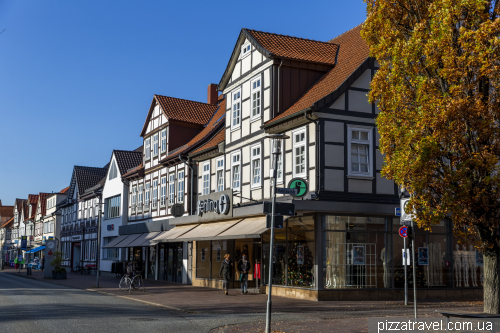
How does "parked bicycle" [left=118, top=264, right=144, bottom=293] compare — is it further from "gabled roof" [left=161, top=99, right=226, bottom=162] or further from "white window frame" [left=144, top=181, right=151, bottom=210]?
"white window frame" [left=144, top=181, right=151, bottom=210]

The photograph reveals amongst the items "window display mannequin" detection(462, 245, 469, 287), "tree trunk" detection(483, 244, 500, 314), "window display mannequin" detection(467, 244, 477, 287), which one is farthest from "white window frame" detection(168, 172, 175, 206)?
"tree trunk" detection(483, 244, 500, 314)

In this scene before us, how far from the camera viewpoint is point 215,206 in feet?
87.4

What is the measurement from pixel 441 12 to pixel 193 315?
1007 cm

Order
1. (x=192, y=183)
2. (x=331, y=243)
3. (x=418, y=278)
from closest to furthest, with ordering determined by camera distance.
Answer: (x=331, y=243) < (x=418, y=278) < (x=192, y=183)

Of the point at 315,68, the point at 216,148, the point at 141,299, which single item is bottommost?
the point at 141,299

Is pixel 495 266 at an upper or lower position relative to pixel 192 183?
lower

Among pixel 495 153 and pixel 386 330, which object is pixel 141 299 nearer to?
pixel 386 330

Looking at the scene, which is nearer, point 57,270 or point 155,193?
point 57,270

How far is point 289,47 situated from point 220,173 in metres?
7.38

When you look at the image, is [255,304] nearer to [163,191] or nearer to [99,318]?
[99,318]

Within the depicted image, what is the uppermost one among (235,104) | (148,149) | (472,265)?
(235,104)

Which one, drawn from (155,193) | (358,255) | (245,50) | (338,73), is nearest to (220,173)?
(245,50)

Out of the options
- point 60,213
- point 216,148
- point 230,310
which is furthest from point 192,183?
point 60,213

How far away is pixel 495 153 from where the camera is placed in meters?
12.2
